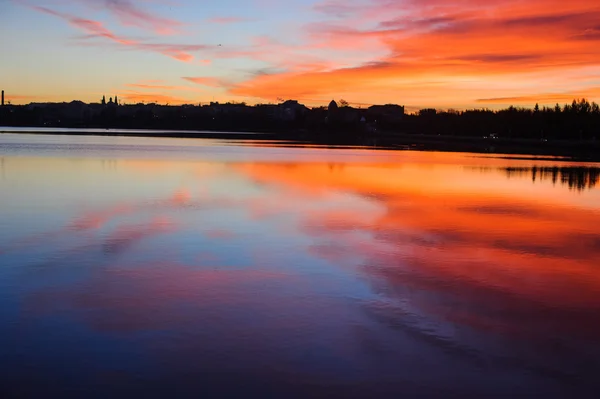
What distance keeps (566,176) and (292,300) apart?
110 ft

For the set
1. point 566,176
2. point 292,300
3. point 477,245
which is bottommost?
point 292,300

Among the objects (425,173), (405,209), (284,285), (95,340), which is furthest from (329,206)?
(425,173)

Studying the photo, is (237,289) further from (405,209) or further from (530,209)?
(530,209)

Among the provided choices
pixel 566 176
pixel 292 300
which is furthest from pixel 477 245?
pixel 566 176

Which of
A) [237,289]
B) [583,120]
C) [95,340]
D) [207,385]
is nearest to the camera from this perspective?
[207,385]

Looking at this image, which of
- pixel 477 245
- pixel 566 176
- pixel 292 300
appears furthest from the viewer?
pixel 566 176

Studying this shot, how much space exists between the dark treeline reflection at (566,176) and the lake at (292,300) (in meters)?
12.0

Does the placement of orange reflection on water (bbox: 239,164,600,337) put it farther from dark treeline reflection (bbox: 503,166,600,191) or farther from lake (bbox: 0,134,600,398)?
dark treeline reflection (bbox: 503,166,600,191)

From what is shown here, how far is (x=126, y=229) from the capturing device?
16828 mm

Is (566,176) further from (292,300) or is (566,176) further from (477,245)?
(292,300)

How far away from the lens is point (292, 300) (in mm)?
10648

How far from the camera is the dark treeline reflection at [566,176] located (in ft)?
112

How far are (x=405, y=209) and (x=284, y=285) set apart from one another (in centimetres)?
1201

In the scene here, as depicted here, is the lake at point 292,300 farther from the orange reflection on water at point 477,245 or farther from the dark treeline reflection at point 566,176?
the dark treeline reflection at point 566,176
